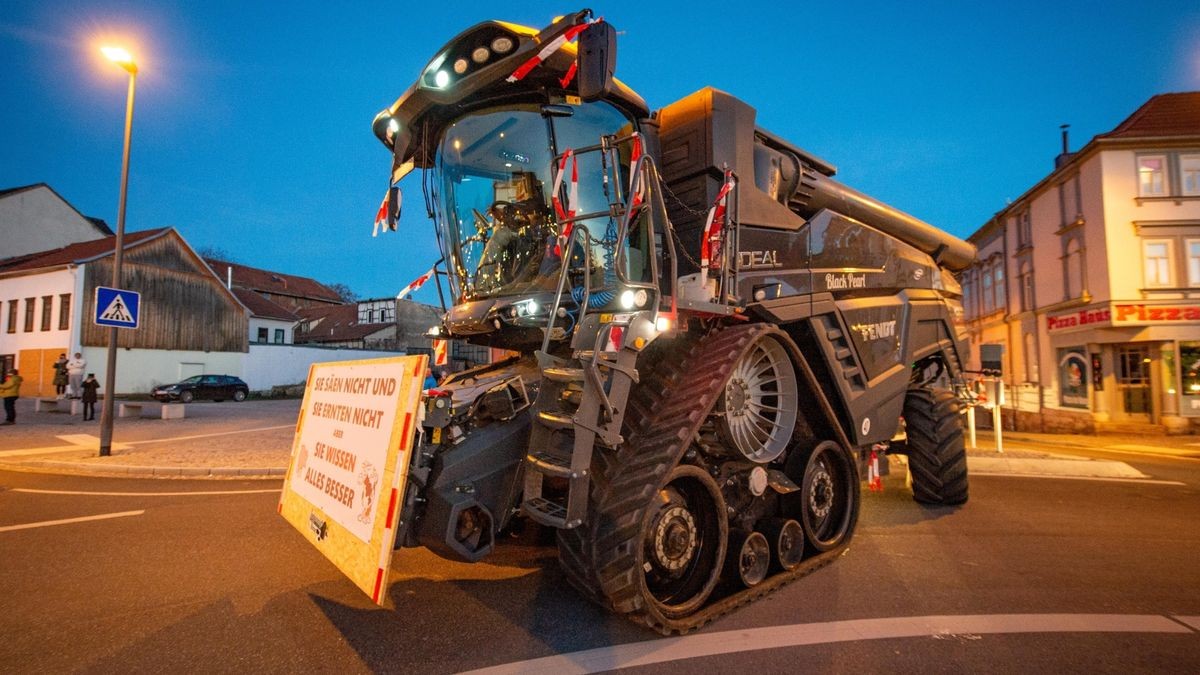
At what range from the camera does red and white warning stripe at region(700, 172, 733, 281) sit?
433cm

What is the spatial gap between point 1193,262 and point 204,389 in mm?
38097

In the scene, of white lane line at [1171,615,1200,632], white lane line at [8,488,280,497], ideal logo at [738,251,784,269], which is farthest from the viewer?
white lane line at [8,488,280,497]

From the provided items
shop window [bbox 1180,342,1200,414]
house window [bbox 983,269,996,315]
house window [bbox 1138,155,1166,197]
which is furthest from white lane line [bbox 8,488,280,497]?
house window [bbox 983,269,996,315]

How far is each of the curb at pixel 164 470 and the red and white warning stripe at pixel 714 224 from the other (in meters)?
7.28

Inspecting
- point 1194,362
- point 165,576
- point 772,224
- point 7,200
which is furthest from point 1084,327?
point 7,200

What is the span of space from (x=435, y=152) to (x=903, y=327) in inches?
201

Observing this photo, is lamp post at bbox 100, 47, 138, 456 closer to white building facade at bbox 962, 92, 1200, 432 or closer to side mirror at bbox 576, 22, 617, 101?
side mirror at bbox 576, 22, 617, 101

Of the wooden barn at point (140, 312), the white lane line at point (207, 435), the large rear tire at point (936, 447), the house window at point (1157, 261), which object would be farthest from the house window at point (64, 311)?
the house window at point (1157, 261)

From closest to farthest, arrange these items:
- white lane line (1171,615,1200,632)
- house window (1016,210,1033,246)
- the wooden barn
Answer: white lane line (1171,615,1200,632), house window (1016,210,1033,246), the wooden barn

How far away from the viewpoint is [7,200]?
33.1 m

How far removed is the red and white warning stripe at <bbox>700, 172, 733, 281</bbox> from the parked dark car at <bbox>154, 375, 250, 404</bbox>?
30126mm

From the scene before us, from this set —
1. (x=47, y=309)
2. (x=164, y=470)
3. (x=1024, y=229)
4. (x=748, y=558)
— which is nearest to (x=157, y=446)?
(x=164, y=470)

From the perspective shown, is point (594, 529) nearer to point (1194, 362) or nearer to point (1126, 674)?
point (1126, 674)

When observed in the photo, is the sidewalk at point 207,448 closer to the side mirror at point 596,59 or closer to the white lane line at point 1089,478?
the white lane line at point 1089,478
